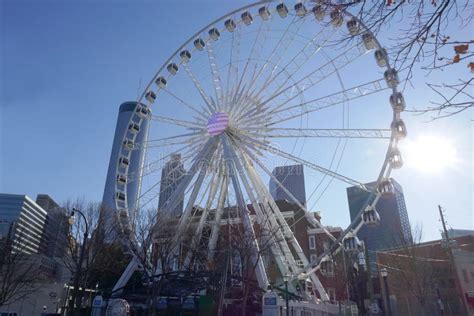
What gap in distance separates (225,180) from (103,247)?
12.4 metres

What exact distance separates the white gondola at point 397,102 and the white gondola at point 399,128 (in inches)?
31.8

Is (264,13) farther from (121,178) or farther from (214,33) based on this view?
(121,178)

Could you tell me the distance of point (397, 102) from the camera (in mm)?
25375

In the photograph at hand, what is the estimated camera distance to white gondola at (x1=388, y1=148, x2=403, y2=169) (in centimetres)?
2462

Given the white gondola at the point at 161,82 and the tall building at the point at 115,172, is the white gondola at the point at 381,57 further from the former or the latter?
the tall building at the point at 115,172

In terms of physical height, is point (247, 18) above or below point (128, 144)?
above

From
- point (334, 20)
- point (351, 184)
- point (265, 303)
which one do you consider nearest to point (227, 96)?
point (351, 184)

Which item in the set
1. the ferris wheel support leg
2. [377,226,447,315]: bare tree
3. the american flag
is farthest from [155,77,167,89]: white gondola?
[377,226,447,315]: bare tree

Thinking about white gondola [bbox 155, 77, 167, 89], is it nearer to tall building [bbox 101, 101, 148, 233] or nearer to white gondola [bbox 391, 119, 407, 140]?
tall building [bbox 101, 101, 148, 233]

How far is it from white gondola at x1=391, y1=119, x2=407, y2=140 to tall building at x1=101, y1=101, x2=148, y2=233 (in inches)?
763

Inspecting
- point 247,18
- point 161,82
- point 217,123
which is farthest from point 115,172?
point 247,18

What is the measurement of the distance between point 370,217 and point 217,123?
→ 43.2 ft

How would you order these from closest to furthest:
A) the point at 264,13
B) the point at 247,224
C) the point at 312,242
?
A: the point at 247,224
the point at 264,13
the point at 312,242

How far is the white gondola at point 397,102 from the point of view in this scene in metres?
25.3
